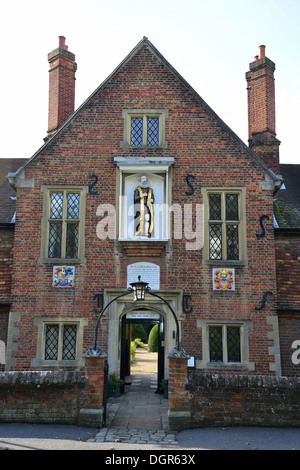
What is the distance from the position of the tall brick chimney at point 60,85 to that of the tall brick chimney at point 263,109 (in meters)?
6.88

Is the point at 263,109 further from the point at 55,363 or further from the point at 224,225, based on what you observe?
the point at 55,363

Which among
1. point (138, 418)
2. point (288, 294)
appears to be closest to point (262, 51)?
point (288, 294)

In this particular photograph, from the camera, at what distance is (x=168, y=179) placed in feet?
46.2

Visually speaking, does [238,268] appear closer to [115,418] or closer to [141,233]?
[141,233]

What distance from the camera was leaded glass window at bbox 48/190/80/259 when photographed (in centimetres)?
1385

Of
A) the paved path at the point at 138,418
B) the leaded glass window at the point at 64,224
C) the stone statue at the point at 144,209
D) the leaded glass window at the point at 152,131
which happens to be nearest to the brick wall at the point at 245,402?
the paved path at the point at 138,418

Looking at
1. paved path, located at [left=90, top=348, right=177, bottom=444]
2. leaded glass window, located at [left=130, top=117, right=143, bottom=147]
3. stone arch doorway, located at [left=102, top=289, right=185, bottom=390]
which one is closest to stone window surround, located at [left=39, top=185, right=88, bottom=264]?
stone arch doorway, located at [left=102, top=289, right=185, bottom=390]

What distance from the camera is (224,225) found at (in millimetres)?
13977

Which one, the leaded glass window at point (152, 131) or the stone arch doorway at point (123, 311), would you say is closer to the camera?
the stone arch doorway at point (123, 311)

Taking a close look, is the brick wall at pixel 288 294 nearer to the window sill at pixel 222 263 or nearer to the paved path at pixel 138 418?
the window sill at pixel 222 263

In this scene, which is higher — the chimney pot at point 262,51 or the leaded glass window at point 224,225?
the chimney pot at point 262,51

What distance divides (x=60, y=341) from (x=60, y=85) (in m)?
9.68

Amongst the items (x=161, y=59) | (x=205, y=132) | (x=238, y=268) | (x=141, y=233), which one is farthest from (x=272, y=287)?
(x=161, y=59)

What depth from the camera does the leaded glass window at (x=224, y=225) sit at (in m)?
13.9
